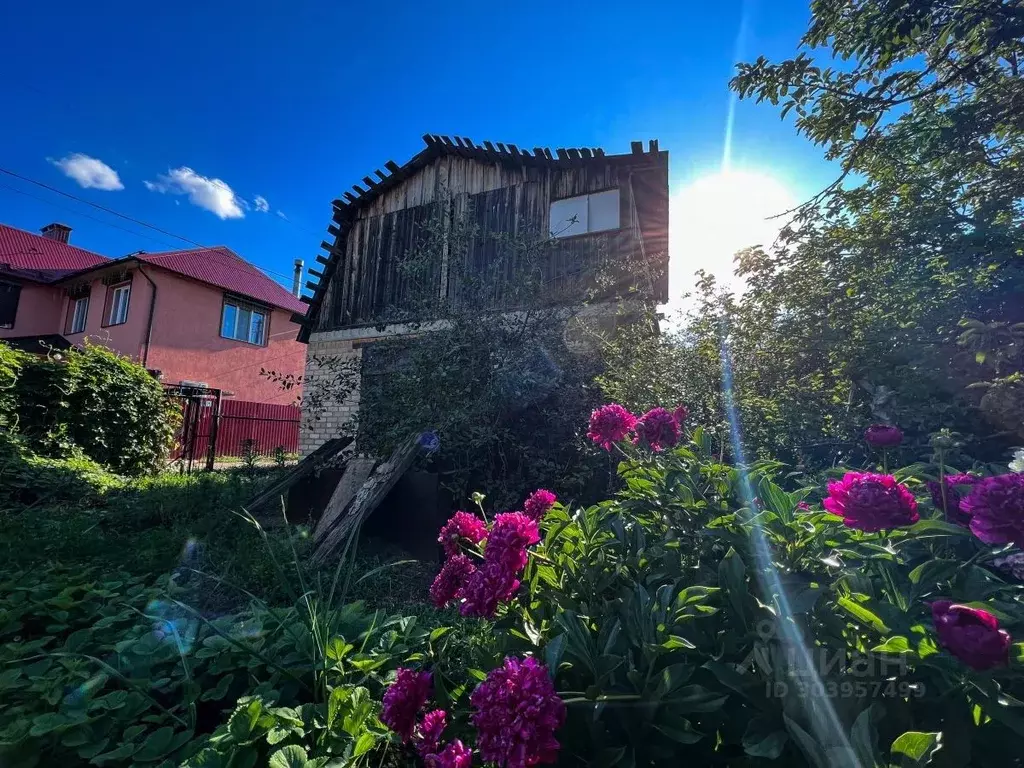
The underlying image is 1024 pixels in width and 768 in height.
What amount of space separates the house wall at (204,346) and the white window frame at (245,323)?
15cm

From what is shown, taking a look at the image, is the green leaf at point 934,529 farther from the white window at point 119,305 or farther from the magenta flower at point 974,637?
the white window at point 119,305

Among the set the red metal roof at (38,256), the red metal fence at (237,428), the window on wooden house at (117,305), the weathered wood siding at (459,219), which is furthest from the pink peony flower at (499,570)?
the red metal roof at (38,256)

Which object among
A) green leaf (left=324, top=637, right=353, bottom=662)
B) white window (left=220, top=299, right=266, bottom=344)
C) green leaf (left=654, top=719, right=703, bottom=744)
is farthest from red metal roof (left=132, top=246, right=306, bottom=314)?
green leaf (left=654, top=719, right=703, bottom=744)

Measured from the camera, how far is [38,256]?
643 inches

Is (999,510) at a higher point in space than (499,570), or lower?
higher

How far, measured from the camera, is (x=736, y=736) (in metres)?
0.88

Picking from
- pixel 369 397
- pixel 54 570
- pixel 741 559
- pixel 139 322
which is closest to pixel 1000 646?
pixel 741 559

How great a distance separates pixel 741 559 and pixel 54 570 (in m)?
3.80

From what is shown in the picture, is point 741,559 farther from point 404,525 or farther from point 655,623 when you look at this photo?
point 404,525

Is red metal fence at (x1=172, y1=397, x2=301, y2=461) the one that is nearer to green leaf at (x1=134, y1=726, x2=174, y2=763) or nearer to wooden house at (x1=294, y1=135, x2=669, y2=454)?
wooden house at (x1=294, y1=135, x2=669, y2=454)

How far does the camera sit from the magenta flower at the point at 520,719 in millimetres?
751

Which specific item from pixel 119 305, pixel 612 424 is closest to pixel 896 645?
pixel 612 424

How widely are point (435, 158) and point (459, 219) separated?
3548 millimetres

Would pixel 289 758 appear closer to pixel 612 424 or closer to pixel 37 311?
pixel 612 424
